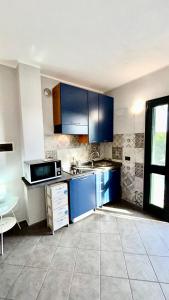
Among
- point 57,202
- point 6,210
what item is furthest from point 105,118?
point 6,210

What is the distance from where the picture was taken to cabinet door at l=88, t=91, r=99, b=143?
266cm

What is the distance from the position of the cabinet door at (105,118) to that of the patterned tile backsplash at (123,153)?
0.21 m

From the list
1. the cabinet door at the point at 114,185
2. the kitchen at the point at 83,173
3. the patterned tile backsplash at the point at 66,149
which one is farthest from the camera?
the cabinet door at the point at 114,185

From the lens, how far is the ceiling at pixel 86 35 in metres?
1.19

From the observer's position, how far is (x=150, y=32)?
1.46m

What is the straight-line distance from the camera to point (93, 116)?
8.95 feet

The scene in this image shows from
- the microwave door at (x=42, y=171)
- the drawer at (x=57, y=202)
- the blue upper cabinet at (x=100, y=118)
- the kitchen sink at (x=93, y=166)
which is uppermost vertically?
the blue upper cabinet at (x=100, y=118)

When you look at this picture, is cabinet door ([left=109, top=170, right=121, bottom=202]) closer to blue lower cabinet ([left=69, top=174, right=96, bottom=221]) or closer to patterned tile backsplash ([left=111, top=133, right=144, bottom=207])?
patterned tile backsplash ([left=111, top=133, right=144, bottom=207])

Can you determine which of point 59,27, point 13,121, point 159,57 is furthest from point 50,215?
point 159,57

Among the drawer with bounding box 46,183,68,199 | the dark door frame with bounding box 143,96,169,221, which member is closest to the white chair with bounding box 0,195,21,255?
the drawer with bounding box 46,183,68,199

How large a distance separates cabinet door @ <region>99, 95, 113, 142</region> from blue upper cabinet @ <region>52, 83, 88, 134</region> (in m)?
0.40

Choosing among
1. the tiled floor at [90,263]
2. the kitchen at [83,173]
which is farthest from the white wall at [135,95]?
the tiled floor at [90,263]

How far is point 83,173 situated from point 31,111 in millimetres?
1272

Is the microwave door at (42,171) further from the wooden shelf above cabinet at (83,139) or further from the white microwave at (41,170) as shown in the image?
the wooden shelf above cabinet at (83,139)
